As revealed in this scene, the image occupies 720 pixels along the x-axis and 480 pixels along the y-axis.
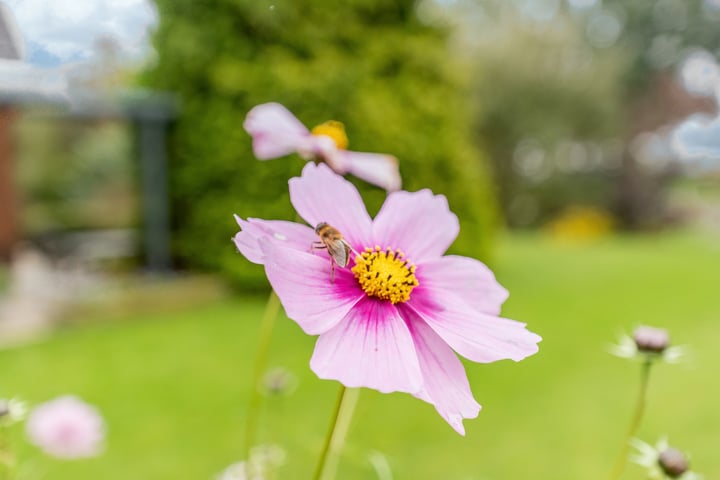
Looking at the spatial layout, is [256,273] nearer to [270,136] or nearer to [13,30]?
[270,136]

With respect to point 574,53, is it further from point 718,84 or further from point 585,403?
point 718,84

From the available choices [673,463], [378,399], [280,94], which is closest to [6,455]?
[673,463]

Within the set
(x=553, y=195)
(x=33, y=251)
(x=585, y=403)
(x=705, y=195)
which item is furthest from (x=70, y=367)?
(x=705, y=195)

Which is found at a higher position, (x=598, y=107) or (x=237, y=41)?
(x=237, y=41)

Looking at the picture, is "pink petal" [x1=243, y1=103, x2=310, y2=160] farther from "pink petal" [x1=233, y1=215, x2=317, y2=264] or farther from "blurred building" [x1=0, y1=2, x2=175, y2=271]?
"blurred building" [x1=0, y1=2, x2=175, y2=271]

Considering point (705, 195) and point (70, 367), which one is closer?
point (70, 367)

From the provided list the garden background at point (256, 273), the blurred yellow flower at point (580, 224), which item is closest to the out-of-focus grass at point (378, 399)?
the garden background at point (256, 273)
